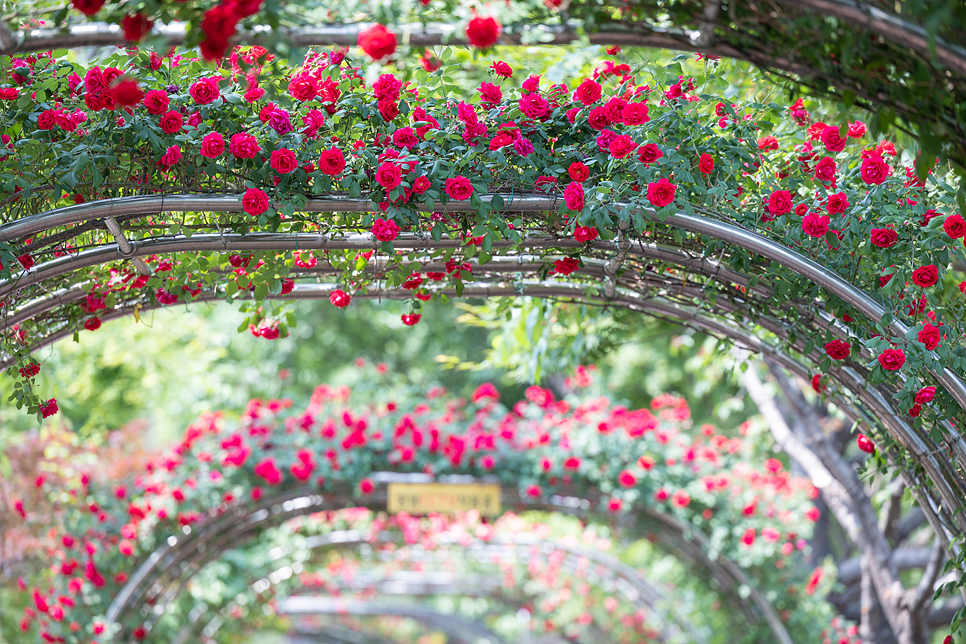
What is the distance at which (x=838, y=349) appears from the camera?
2.45 m

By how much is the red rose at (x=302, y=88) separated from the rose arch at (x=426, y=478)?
315 centimetres

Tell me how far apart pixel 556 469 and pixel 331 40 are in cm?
372

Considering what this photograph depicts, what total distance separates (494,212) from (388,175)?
330 millimetres

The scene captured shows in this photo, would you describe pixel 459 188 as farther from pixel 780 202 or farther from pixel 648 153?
pixel 780 202

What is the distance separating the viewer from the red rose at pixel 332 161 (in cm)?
211

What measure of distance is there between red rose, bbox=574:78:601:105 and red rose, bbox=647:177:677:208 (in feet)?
1.04

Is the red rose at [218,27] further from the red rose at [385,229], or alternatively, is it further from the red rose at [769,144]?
the red rose at [769,144]

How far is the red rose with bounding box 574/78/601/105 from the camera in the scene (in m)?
2.25

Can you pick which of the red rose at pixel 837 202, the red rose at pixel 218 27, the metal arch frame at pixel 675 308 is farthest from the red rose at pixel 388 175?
the red rose at pixel 837 202

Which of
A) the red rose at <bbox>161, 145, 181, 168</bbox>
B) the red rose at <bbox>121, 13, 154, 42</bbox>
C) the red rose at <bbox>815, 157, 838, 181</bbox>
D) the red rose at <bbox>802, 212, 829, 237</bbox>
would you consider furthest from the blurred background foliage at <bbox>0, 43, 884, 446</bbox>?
the red rose at <bbox>121, 13, 154, 42</bbox>

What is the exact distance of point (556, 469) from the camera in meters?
5.05

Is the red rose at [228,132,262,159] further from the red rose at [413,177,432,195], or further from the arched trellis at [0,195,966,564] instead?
the red rose at [413,177,432,195]

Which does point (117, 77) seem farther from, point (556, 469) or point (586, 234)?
point (556, 469)

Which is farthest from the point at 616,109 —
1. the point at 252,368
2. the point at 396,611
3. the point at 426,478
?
the point at 396,611
